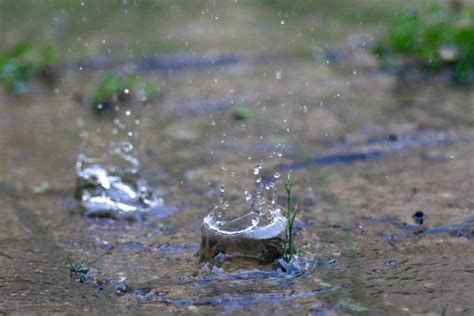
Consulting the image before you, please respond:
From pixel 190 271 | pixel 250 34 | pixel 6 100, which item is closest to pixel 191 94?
pixel 6 100

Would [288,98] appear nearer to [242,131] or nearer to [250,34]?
[242,131]

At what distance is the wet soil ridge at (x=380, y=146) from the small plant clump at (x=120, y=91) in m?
1.21

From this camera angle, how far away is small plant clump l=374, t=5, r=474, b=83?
183 inches

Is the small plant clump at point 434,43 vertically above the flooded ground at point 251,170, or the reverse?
the small plant clump at point 434,43

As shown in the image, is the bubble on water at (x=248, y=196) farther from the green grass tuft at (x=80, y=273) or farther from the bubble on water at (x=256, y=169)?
the green grass tuft at (x=80, y=273)

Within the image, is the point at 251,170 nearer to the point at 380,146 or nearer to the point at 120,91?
the point at 380,146

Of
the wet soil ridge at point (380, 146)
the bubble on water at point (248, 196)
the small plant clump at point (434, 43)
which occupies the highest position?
the small plant clump at point (434, 43)

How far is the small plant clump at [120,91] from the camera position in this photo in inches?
170

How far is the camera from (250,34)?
5.74 meters

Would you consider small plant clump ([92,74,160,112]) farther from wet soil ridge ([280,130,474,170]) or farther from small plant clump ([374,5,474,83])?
small plant clump ([374,5,474,83])

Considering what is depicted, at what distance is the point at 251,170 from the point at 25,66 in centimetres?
198

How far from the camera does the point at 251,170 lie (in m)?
3.42

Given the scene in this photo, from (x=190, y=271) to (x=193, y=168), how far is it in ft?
3.40

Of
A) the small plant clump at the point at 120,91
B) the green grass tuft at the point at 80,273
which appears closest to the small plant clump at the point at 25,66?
the small plant clump at the point at 120,91
